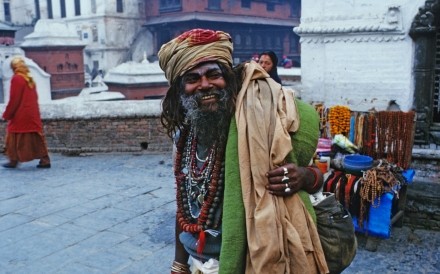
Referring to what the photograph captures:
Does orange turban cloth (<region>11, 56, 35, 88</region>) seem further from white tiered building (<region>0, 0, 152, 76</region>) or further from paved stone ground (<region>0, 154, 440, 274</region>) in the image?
white tiered building (<region>0, 0, 152, 76</region>)

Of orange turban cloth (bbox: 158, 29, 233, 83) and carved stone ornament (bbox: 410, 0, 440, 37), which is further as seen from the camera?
carved stone ornament (bbox: 410, 0, 440, 37)

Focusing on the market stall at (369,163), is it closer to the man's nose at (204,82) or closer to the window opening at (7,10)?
the man's nose at (204,82)

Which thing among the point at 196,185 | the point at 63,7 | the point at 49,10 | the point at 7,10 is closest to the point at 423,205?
the point at 196,185

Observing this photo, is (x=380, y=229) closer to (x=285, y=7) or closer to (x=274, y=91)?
(x=274, y=91)

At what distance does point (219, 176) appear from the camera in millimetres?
1932

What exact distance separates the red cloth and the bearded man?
586 cm

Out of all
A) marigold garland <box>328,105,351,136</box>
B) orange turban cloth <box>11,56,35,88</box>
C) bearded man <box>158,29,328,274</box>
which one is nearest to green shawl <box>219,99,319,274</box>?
bearded man <box>158,29,328,274</box>

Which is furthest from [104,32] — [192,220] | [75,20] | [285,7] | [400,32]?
[192,220]

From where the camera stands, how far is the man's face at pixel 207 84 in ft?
6.30

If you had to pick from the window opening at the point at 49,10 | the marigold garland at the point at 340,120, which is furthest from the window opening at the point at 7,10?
the marigold garland at the point at 340,120

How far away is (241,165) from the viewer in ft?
5.78

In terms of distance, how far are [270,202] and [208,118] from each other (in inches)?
17.8

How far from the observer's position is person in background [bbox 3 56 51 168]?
7.20 metres

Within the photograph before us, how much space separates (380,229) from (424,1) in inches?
134
